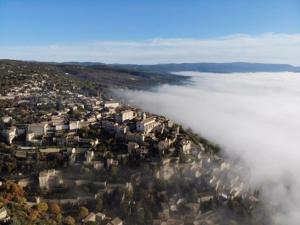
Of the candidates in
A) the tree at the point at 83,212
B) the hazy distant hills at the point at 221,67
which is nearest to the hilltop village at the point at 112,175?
the tree at the point at 83,212

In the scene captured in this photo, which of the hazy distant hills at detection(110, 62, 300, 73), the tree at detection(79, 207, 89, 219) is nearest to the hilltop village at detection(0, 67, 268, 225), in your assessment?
the tree at detection(79, 207, 89, 219)

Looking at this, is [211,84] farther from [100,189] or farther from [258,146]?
[100,189]

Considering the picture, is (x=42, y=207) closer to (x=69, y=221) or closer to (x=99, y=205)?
(x=69, y=221)

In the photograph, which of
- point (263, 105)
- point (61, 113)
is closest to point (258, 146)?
point (61, 113)

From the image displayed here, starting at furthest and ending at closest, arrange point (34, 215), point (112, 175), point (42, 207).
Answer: point (112, 175) < point (42, 207) < point (34, 215)

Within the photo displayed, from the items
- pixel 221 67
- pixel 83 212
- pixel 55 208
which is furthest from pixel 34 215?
pixel 221 67

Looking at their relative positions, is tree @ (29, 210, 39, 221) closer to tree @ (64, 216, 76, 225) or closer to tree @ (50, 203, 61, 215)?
tree @ (50, 203, 61, 215)

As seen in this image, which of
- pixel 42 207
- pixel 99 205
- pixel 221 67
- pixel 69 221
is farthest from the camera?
pixel 221 67

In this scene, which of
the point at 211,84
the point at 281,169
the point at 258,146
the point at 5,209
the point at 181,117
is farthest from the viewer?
the point at 211,84
